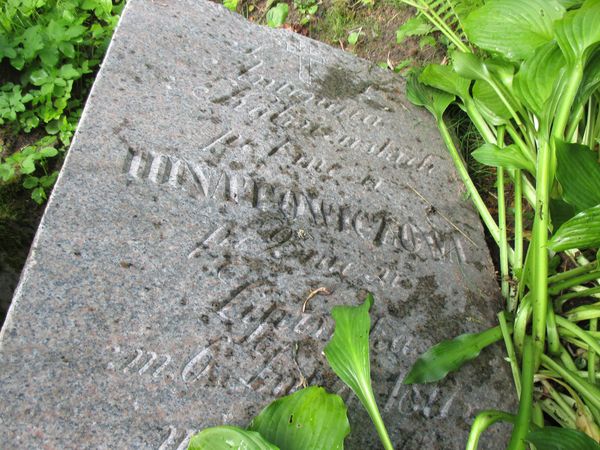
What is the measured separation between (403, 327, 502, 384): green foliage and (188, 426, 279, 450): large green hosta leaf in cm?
38

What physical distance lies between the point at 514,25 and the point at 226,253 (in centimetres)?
92

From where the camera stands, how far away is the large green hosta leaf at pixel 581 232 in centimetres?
101

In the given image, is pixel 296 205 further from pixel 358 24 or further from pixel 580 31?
pixel 358 24

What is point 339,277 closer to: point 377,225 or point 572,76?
point 377,225

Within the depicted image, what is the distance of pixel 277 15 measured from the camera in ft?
7.60

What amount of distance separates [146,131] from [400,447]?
85cm

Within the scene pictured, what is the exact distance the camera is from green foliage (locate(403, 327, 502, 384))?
1100 mm

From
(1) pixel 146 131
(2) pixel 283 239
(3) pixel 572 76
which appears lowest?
(2) pixel 283 239

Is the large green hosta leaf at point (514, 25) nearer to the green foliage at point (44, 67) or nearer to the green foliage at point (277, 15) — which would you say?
the green foliage at point (277, 15)

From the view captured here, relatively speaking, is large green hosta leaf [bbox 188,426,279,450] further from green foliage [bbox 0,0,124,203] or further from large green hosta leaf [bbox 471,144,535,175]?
green foliage [bbox 0,0,124,203]

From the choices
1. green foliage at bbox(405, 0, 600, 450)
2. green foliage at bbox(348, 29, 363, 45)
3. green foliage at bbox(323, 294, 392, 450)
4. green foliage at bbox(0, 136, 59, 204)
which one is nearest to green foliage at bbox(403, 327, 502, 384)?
green foliage at bbox(405, 0, 600, 450)

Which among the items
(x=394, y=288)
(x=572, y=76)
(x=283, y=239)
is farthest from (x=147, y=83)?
(x=572, y=76)

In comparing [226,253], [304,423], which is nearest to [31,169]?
[226,253]

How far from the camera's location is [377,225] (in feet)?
4.48
